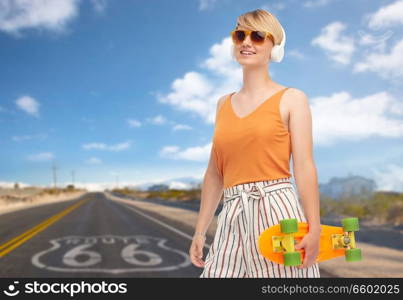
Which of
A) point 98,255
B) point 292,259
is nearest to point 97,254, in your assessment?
point 98,255

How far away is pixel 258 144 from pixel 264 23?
0.63 metres

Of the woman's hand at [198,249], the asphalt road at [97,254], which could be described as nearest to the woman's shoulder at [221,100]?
the woman's hand at [198,249]

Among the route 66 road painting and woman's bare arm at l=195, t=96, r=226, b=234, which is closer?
woman's bare arm at l=195, t=96, r=226, b=234

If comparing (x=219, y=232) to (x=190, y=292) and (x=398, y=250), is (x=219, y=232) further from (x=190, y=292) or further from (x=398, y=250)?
(x=398, y=250)

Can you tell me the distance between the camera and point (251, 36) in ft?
8.00

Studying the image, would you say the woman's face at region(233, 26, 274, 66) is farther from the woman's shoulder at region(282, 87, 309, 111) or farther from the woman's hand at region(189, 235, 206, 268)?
the woman's hand at region(189, 235, 206, 268)

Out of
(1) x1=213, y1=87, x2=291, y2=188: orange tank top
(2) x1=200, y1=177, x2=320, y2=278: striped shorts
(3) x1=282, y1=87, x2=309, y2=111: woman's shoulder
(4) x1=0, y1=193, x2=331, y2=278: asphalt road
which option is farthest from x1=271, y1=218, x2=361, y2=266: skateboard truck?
(4) x1=0, y1=193, x2=331, y2=278: asphalt road

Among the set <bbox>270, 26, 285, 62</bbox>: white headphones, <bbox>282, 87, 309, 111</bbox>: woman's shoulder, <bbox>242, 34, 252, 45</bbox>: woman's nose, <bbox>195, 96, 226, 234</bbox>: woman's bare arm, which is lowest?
<bbox>195, 96, 226, 234</bbox>: woman's bare arm

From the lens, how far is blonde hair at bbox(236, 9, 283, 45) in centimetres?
239

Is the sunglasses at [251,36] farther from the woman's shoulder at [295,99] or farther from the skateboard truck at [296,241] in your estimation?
the skateboard truck at [296,241]

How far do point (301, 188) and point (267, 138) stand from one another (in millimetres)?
289

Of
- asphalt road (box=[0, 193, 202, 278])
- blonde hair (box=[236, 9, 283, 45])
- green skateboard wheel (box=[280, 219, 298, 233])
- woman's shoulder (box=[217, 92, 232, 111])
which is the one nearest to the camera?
green skateboard wheel (box=[280, 219, 298, 233])

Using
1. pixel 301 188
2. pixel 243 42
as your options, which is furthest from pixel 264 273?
pixel 243 42

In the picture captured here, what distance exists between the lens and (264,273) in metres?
2.31
